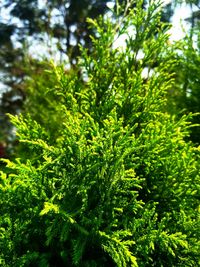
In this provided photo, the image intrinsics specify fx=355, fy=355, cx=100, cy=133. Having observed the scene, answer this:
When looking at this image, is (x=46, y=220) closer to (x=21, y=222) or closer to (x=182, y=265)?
(x=21, y=222)

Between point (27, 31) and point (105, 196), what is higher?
point (27, 31)

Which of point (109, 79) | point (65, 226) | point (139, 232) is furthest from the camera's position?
point (109, 79)

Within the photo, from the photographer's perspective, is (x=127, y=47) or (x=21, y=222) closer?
(x=21, y=222)

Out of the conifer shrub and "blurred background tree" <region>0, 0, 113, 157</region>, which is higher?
"blurred background tree" <region>0, 0, 113, 157</region>

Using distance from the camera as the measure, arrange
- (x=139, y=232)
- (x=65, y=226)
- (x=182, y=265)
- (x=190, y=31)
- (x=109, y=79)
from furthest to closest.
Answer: (x=190, y=31) → (x=109, y=79) → (x=182, y=265) → (x=139, y=232) → (x=65, y=226)

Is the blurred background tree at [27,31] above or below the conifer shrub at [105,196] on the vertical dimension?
above

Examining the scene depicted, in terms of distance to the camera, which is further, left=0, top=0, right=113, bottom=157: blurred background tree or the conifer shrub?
left=0, top=0, right=113, bottom=157: blurred background tree

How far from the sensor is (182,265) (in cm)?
375

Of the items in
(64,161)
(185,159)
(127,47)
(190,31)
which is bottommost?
(64,161)

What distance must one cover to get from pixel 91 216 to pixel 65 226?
29 centimetres

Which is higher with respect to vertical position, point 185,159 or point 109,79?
point 109,79

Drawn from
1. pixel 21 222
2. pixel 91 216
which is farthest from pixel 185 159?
pixel 21 222

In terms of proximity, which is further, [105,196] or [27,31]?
[27,31]

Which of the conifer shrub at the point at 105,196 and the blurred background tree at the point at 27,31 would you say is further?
the blurred background tree at the point at 27,31
